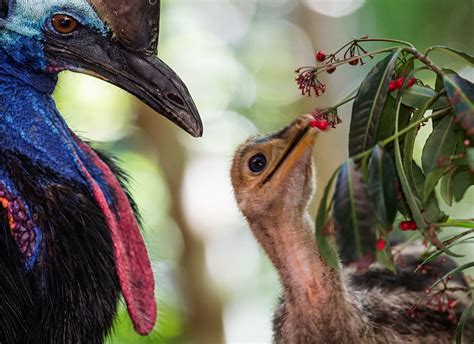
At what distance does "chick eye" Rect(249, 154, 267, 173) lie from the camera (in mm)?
1839

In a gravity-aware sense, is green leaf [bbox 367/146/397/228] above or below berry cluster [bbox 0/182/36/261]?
below

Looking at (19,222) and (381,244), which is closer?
(381,244)

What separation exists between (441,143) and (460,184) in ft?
0.32

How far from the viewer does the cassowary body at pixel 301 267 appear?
177 cm

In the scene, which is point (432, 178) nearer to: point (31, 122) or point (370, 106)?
point (370, 106)

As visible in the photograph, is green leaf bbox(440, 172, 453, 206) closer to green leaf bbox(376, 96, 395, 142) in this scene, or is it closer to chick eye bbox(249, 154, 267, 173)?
green leaf bbox(376, 96, 395, 142)

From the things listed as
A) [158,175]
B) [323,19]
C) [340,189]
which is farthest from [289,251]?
[323,19]

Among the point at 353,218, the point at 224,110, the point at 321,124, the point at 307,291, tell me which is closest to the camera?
the point at 353,218

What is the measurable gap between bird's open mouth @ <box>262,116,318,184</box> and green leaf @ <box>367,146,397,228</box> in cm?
54

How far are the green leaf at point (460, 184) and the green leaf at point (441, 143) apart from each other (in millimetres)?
68

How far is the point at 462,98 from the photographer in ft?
3.91

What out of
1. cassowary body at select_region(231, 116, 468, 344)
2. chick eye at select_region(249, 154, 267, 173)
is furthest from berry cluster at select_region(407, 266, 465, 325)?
chick eye at select_region(249, 154, 267, 173)

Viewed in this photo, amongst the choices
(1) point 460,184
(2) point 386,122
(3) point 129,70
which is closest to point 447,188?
(1) point 460,184

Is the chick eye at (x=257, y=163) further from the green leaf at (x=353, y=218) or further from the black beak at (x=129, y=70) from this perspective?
the green leaf at (x=353, y=218)
